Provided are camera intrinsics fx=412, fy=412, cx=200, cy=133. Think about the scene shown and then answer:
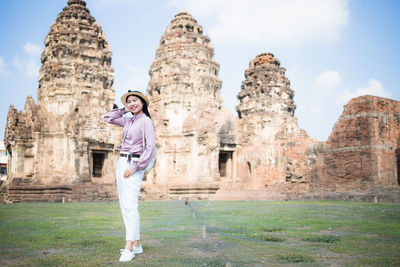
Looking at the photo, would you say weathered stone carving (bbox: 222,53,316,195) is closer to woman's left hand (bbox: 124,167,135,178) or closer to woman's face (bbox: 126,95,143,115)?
woman's face (bbox: 126,95,143,115)

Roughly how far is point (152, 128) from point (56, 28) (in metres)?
24.0

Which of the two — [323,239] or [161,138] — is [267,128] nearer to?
[161,138]

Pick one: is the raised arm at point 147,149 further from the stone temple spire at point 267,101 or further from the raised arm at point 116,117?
the stone temple spire at point 267,101

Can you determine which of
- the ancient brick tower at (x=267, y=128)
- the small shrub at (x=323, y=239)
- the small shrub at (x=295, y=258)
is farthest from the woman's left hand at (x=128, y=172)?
the ancient brick tower at (x=267, y=128)

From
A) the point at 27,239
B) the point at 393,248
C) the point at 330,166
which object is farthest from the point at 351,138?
the point at 27,239

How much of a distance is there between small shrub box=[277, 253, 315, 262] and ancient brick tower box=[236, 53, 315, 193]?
1974 centimetres

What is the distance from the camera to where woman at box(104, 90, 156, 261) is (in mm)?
4434

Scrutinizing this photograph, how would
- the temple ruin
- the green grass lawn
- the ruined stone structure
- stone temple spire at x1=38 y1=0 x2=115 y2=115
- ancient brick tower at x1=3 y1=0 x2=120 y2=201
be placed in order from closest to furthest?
the green grass lawn < the temple ruin < ancient brick tower at x1=3 y1=0 x2=120 y2=201 < the ruined stone structure < stone temple spire at x1=38 y1=0 x2=115 y2=115

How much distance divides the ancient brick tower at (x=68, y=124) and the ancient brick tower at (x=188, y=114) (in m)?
3.95

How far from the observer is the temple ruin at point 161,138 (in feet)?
72.1

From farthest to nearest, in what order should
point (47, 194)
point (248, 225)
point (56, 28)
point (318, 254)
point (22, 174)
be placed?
1. point (56, 28)
2. point (22, 174)
3. point (47, 194)
4. point (248, 225)
5. point (318, 254)

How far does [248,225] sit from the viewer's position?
22.9 feet

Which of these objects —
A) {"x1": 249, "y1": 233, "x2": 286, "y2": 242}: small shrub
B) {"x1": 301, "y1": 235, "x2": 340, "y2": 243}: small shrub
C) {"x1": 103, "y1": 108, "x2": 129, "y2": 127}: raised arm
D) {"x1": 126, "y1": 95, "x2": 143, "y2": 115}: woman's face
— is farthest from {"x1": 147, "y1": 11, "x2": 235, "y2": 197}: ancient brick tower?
{"x1": 126, "y1": 95, "x2": 143, "y2": 115}: woman's face

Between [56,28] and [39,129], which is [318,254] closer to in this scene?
[39,129]
